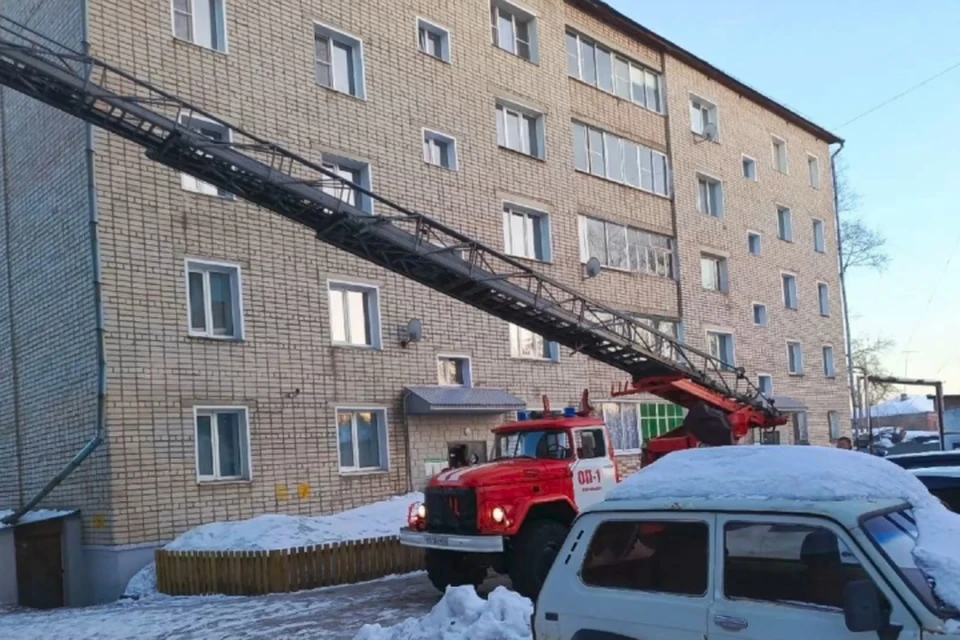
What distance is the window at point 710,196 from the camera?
30.0 meters

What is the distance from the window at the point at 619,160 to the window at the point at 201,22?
1010 cm

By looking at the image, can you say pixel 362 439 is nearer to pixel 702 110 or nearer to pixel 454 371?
pixel 454 371

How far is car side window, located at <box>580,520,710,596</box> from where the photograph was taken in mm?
Answer: 5113

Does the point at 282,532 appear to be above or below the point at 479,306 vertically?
below

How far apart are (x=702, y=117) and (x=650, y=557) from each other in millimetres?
27234

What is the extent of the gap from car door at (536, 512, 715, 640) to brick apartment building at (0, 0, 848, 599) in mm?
11287

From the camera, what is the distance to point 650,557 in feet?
17.5

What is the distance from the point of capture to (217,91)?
17.2 meters

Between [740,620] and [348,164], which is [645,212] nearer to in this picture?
[348,164]

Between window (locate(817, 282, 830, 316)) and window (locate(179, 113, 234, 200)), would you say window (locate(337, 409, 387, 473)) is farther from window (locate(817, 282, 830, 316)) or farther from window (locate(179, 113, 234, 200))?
window (locate(817, 282, 830, 316))

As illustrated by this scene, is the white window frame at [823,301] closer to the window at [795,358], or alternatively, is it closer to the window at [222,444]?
the window at [795,358]

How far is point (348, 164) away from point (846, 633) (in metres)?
16.1

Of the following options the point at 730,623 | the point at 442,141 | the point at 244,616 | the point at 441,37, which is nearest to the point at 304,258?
the point at 442,141

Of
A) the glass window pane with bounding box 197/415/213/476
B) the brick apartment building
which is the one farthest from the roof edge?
the glass window pane with bounding box 197/415/213/476
